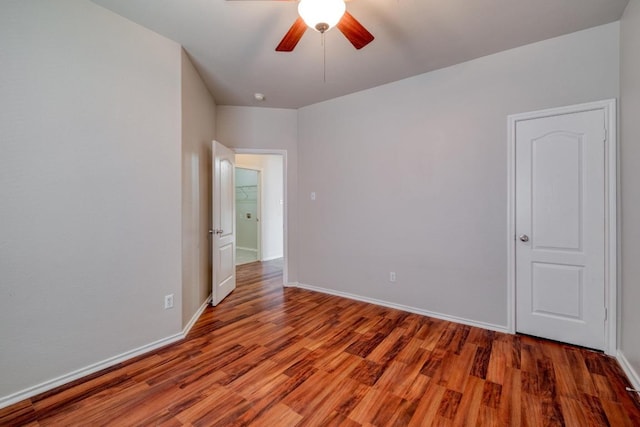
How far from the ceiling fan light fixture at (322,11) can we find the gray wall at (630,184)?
210 cm

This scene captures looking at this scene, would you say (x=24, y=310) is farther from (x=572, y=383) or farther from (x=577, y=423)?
A: (x=572, y=383)

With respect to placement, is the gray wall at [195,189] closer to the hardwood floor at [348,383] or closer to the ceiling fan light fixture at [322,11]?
the hardwood floor at [348,383]

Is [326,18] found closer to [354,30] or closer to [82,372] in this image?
[354,30]

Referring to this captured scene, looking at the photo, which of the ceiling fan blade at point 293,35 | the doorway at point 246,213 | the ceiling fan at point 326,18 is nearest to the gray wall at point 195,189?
the ceiling fan blade at point 293,35

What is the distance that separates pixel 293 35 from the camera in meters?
1.73

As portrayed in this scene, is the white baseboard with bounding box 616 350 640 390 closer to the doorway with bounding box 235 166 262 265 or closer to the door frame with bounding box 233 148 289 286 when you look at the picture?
the door frame with bounding box 233 148 289 286

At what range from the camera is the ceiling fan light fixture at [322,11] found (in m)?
1.43

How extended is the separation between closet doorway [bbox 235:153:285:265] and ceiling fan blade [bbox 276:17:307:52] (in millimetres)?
3631

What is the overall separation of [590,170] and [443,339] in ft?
6.27

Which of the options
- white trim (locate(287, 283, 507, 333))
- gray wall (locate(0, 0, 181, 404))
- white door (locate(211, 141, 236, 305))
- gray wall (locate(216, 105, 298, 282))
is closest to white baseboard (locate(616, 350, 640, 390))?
white trim (locate(287, 283, 507, 333))

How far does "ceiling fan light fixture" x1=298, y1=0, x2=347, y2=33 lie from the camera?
1432 millimetres

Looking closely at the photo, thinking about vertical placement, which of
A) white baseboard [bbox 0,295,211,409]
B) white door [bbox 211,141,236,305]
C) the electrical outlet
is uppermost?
white door [bbox 211,141,236,305]

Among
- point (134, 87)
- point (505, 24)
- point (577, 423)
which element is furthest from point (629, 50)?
point (134, 87)

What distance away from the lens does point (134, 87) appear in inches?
85.4
